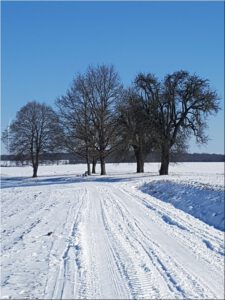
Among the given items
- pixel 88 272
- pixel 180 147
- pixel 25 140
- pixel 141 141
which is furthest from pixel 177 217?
pixel 25 140

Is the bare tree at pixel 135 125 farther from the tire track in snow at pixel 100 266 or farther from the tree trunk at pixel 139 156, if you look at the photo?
the tire track in snow at pixel 100 266

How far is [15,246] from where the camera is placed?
11500 millimetres

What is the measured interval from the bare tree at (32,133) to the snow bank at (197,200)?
36.1 meters

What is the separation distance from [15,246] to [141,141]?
126 feet

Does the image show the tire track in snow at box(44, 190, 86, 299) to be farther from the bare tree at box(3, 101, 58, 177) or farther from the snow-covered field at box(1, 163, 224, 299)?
the bare tree at box(3, 101, 58, 177)

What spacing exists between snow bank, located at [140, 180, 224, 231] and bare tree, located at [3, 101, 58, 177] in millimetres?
36137

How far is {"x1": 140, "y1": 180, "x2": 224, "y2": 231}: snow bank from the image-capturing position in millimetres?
13062

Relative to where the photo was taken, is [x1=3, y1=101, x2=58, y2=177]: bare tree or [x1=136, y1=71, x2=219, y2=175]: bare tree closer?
[x1=136, y1=71, x2=219, y2=175]: bare tree

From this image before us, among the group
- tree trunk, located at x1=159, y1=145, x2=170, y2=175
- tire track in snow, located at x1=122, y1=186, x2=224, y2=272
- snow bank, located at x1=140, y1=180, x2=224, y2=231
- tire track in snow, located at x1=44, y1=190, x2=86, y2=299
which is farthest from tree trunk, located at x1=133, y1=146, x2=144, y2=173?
tire track in snow, located at x1=44, y1=190, x2=86, y2=299

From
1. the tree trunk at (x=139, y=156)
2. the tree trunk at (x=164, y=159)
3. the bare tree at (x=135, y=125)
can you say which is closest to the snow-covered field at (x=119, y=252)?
the bare tree at (x=135, y=125)

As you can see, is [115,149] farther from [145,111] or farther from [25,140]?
[25,140]

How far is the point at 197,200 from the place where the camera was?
1702cm

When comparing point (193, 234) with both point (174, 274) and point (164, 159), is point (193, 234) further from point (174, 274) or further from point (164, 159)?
point (164, 159)

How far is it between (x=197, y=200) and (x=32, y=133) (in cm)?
4375
